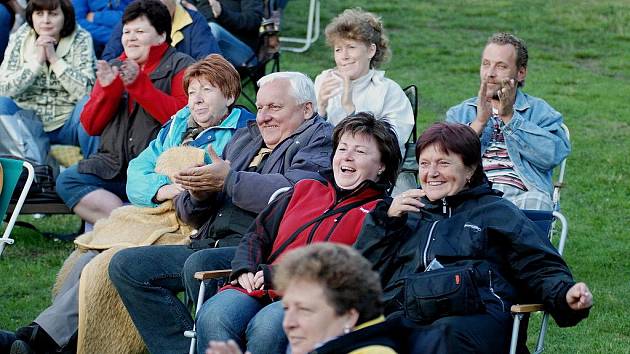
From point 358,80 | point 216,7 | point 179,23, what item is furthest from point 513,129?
point 216,7

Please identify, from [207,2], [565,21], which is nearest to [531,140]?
[207,2]

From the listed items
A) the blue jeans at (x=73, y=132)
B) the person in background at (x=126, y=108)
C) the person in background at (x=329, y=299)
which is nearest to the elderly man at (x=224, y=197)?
the person in background at (x=126, y=108)

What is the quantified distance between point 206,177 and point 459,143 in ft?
4.22

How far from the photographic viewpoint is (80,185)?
25.0 ft

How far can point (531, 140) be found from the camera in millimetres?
6180

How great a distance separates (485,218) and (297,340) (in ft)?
4.68

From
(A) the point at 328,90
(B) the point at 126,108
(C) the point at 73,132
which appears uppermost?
(A) the point at 328,90

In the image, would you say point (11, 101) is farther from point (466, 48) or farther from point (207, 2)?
point (466, 48)

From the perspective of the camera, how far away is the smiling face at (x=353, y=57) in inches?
273

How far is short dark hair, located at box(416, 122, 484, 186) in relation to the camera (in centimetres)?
498

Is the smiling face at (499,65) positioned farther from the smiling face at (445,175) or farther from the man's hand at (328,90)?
the smiling face at (445,175)

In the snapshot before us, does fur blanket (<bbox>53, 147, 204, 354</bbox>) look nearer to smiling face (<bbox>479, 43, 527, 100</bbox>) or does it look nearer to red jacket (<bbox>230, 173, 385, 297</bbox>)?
red jacket (<bbox>230, 173, 385, 297</bbox>)

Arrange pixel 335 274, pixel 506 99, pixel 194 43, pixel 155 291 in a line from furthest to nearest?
1. pixel 194 43
2. pixel 506 99
3. pixel 155 291
4. pixel 335 274

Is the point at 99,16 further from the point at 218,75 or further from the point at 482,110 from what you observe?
the point at 482,110
